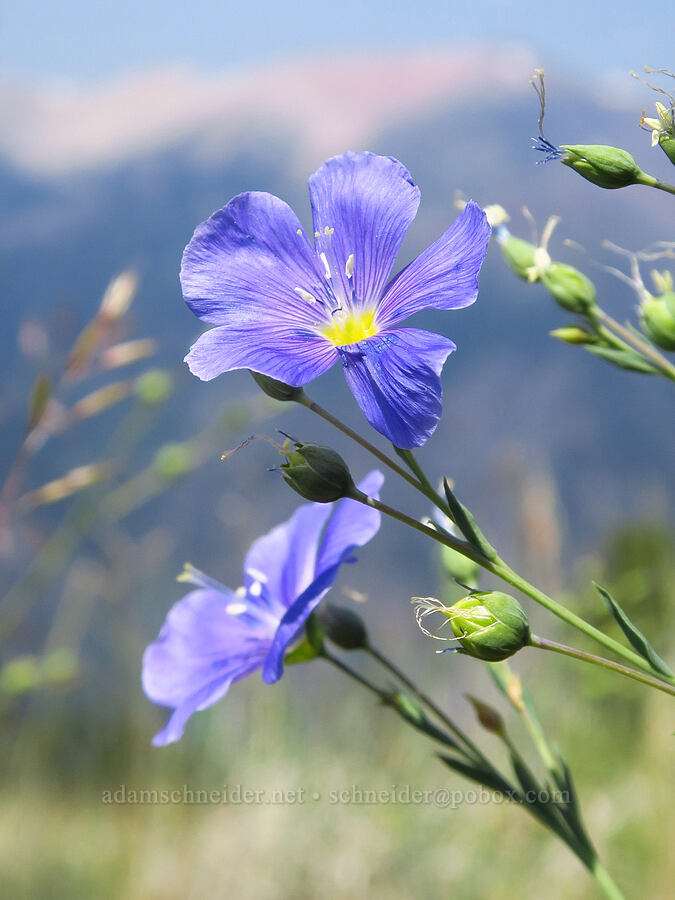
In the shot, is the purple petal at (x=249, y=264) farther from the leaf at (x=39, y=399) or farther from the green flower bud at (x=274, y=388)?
the leaf at (x=39, y=399)

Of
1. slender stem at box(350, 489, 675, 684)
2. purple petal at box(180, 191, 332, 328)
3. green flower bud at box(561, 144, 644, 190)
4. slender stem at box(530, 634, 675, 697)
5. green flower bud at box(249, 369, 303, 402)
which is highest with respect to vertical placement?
green flower bud at box(561, 144, 644, 190)

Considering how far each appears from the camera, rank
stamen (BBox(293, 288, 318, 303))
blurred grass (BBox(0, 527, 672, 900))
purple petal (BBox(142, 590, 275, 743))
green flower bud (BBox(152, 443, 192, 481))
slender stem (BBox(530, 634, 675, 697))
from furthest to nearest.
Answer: blurred grass (BBox(0, 527, 672, 900)), green flower bud (BBox(152, 443, 192, 481)), purple petal (BBox(142, 590, 275, 743)), stamen (BBox(293, 288, 318, 303)), slender stem (BBox(530, 634, 675, 697))

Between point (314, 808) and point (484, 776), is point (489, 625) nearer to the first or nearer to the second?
point (484, 776)

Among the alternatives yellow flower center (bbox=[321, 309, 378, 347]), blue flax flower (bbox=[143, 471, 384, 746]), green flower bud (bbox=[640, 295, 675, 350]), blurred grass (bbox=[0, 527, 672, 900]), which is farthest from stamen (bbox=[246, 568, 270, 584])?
blurred grass (bbox=[0, 527, 672, 900])

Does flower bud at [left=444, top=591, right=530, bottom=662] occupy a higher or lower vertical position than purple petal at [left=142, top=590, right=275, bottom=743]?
higher

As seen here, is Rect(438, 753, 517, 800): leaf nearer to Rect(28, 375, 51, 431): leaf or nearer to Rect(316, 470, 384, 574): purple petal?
Rect(316, 470, 384, 574): purple petal

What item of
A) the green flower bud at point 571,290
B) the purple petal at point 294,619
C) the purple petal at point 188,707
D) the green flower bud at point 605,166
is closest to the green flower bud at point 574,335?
the green flower bud at point 571,290

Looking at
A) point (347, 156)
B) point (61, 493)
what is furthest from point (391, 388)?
point (61, 493)
